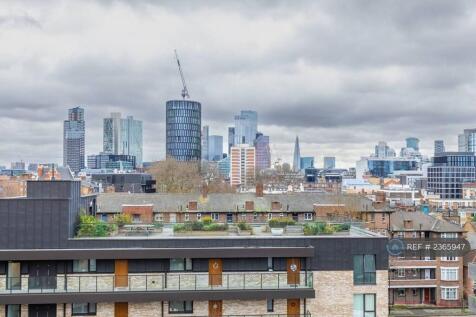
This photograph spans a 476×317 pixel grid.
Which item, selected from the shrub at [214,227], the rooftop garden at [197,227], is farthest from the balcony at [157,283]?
the shrub at [214,227]

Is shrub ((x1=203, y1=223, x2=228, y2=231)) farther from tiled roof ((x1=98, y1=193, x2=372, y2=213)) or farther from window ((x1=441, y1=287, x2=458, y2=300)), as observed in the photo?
window ((x1=441, y1=287, x2=458, y2=300))

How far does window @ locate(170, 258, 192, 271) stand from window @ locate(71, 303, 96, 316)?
485 cm

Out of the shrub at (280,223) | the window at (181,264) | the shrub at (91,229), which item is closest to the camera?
the window at (181,264)

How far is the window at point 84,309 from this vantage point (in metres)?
27.8

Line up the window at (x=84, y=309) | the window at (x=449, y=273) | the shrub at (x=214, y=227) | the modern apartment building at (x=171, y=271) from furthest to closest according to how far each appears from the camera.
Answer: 1. the window at (x=449, y=273)
2. the shrub at (x=214, y=227)
3. the window at (x=84, y=309)
4. the modern apartment building at (x=171, y=271)

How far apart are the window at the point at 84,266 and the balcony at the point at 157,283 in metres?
0.36

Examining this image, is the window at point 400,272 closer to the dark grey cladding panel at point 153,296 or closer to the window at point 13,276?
the dark grey cladding panel at point 153,296

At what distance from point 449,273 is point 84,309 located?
4747cm

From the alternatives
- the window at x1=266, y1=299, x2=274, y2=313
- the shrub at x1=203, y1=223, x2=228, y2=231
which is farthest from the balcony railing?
the shrub at x1=203, y1=223, x2=228, y2=231

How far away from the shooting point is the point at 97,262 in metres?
28.1

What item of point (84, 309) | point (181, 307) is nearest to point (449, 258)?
point (181, 307)

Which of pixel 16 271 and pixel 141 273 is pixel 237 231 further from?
pixel 16 271

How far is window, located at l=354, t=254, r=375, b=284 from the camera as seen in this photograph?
29.0 meters

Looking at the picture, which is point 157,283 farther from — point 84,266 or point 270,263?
point 270,263
